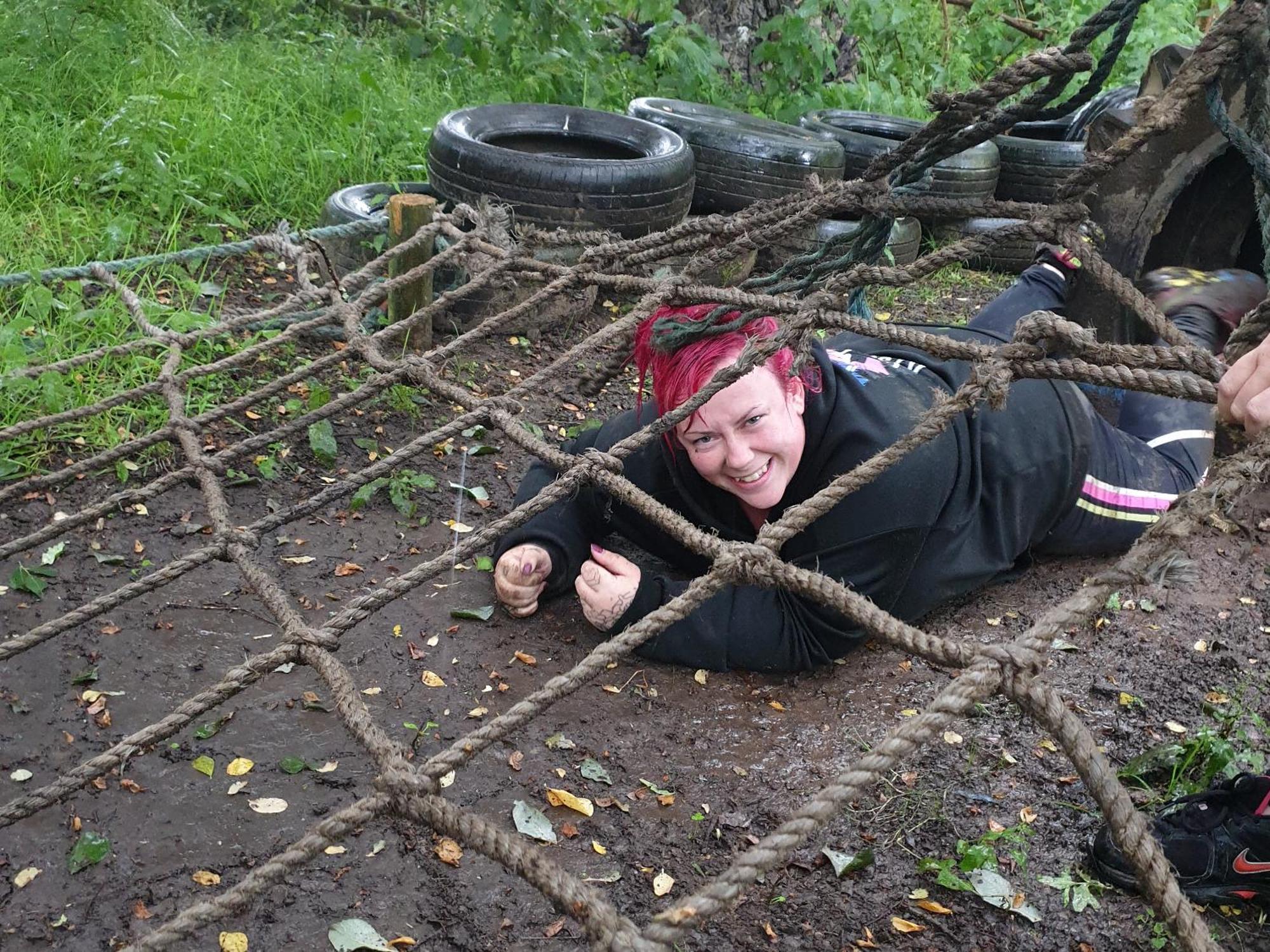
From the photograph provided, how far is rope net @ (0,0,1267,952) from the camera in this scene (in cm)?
106

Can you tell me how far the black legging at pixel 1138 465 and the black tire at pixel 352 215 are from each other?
1.91 meters

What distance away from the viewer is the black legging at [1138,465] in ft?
6.80

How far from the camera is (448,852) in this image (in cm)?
158

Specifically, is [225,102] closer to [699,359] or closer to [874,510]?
[699,359]

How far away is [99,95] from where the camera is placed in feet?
12.9

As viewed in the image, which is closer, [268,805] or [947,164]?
[268,805]

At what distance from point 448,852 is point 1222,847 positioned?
1086 mm

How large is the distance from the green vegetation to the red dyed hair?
127 cm

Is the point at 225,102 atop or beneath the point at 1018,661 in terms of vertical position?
beneath

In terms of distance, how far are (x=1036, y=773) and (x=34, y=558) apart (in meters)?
1.88

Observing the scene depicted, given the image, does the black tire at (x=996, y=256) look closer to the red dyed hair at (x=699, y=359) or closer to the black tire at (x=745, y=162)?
the black tire at (x=745, y=162)

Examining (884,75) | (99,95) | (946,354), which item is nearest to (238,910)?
(946,354)

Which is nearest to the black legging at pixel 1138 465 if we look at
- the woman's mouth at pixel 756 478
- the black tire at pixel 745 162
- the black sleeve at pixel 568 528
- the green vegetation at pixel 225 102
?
the woman's mouth at pixel 756 478

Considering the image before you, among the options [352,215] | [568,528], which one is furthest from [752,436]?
[352,215]
